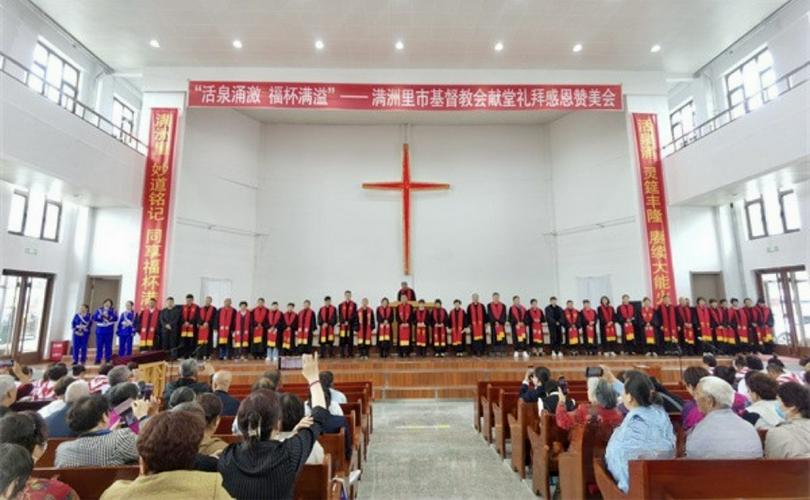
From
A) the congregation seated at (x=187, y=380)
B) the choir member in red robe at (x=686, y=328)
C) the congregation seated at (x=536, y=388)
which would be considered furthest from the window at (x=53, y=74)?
the choir member in red robe at (x=686, y=328)

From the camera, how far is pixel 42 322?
729 cm

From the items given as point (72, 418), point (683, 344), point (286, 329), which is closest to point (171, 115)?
point (286, 329)

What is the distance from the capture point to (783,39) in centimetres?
695

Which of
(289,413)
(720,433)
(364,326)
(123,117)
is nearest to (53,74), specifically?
(123,117)

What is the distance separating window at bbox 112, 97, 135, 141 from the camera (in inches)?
346

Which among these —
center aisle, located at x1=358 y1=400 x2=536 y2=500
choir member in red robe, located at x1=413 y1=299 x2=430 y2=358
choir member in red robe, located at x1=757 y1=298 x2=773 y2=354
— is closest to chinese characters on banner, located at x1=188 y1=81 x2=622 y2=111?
choir member in red robe, located at x1=413 y1=299 x2=430 y2=358

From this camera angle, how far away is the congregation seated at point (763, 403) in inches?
86.4

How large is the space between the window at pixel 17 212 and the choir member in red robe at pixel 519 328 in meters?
9.00

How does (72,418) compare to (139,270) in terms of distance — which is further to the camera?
(139,270)

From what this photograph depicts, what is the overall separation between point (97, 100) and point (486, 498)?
10441mm

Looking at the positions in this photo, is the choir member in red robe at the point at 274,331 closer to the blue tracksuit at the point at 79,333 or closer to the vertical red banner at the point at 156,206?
the vertical red banner at the point at 156,206

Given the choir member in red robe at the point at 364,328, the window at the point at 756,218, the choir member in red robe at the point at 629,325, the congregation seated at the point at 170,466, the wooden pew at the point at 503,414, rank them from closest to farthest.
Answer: the congregation seated at the point at 170,466, the wooden pew at the point at 503,414, the choir member in red robe at the point at 629,325, the choir member in red robe at the point at 364,328, the window at the point at 756,218

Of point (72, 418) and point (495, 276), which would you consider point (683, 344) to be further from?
point (72, 418)

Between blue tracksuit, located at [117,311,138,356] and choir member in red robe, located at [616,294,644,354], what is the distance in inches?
348
